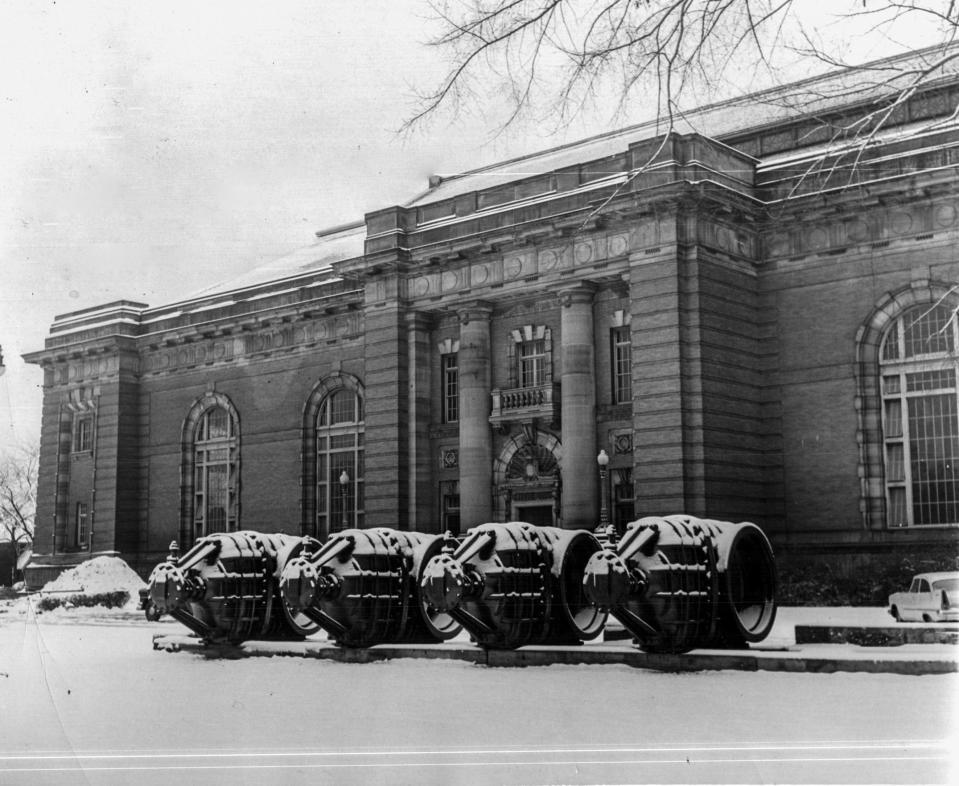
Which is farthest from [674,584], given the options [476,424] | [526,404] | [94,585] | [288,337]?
[288,337]

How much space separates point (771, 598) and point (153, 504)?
14.0 m

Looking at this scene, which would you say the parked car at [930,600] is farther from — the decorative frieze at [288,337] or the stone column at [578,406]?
the decorative frieze at [288,337]

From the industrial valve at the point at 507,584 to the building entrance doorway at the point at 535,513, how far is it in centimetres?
1563

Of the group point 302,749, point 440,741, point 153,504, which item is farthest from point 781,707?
point 153,504

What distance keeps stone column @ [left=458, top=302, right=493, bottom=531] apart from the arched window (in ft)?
38.4

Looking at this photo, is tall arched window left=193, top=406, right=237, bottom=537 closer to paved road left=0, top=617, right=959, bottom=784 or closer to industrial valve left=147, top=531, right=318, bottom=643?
industrial valve left=147, top=531, right=318, bottom=643

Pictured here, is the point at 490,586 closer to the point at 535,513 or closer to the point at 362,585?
the point at 362,585

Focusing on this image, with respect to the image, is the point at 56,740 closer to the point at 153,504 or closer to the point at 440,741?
the point at 440,741

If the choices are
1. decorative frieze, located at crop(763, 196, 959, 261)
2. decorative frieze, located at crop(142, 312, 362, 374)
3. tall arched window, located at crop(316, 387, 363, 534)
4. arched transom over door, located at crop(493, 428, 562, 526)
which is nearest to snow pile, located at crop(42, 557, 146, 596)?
tall arched window, located at crop(316, 387, 363, 534)

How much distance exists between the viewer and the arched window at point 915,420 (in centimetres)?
2880

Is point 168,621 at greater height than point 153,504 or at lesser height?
lesser

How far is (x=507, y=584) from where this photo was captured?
17859 mm

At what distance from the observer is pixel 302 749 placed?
939 centimetres

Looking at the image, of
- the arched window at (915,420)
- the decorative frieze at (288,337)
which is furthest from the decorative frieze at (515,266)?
the arched window at (915,420)
